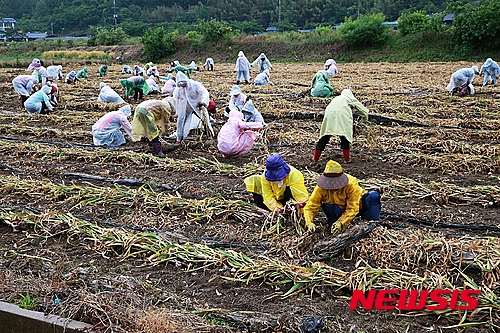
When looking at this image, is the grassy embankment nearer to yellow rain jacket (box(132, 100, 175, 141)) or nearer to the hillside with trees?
the hillside with trees

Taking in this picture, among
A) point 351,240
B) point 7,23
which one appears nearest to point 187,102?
point 351,240

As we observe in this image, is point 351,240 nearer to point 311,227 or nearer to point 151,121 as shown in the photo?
point 311,227

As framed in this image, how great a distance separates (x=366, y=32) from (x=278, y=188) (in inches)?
1160

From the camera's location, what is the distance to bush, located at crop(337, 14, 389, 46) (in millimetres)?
A: 31516

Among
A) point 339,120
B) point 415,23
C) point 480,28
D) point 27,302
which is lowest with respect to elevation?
point 27,302

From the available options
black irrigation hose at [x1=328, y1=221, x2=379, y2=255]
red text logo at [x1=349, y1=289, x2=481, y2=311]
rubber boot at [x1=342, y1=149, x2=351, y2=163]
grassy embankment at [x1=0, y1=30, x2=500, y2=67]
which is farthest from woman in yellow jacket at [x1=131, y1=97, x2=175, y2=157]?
grassy embankment at [x1=0, y1=30, x2=500, y2=67]

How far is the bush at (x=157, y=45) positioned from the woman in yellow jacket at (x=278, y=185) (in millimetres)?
35124

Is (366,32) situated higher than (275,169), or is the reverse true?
(366,32)

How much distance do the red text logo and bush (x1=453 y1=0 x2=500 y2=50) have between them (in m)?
27.3

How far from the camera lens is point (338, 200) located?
388 cm

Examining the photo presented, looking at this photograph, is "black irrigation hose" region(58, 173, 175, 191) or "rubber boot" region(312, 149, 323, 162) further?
"rubber boot" region(312, 149, 323, 162)

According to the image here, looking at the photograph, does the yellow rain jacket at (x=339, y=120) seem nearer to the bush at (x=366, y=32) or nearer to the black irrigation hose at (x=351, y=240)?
the black irrigation hose at (x=351, y=240)

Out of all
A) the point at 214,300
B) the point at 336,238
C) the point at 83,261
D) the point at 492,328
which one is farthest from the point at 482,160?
the point at 83,261

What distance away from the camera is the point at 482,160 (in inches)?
241
